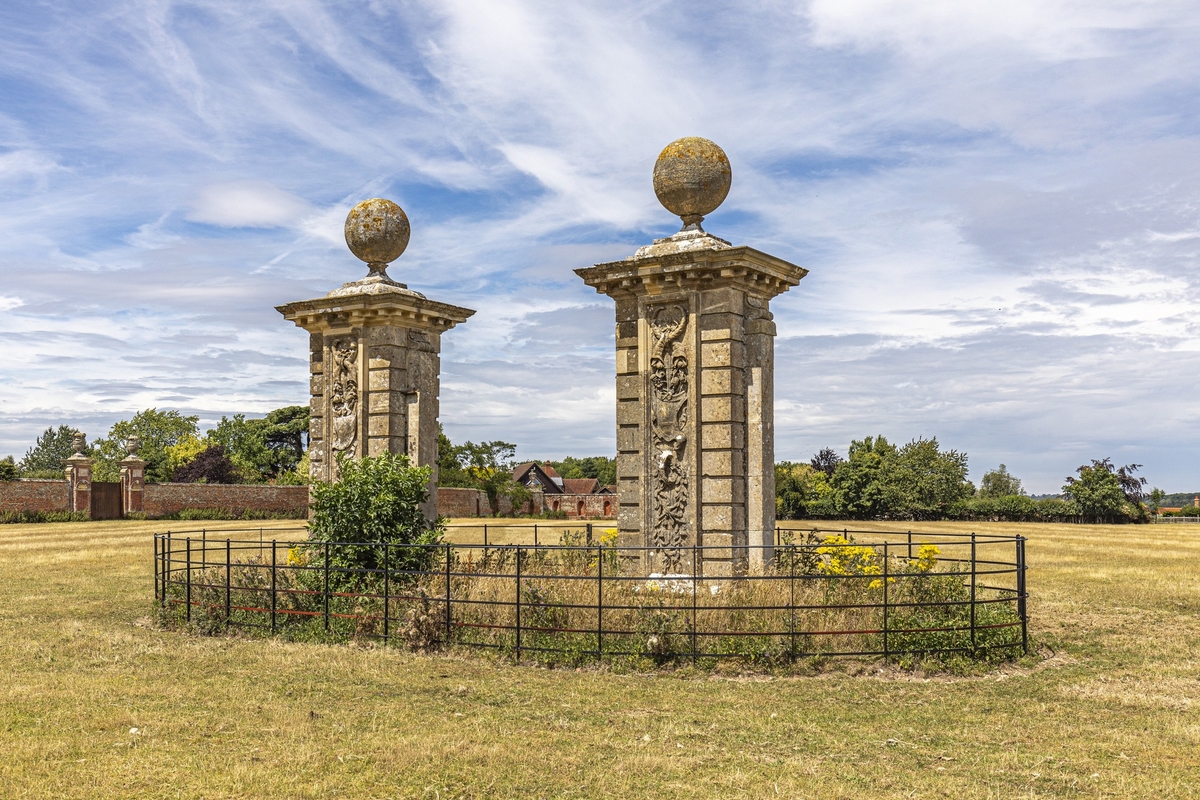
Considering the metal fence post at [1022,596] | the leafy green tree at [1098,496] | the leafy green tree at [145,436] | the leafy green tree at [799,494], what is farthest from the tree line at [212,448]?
the metal fence post at [1022,596]

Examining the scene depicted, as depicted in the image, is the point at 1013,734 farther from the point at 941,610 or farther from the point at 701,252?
the point at 701,252

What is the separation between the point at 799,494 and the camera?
59125mm

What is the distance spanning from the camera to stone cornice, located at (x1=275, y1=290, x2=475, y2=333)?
16.1 metres

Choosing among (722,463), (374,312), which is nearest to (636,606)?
(722,463)

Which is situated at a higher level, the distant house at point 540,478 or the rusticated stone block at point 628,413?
the rusticated stone block at point 628,413

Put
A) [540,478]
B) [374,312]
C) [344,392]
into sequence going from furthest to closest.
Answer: [540,478] → [344,392] → [374,312]

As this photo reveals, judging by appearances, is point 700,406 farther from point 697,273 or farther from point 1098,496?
point 1098,496

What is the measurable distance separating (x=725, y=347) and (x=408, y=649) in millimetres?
5362

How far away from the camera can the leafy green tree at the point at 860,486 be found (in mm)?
55469

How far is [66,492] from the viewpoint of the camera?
4506 cm

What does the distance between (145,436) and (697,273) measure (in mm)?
79533

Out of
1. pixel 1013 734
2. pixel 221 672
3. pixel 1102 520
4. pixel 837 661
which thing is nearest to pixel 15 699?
pixel 221 672

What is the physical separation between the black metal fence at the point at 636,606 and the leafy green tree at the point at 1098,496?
5197cm

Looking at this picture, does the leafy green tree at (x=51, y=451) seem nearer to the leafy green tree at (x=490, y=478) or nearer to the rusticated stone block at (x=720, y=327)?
the leafy green tree at (x=490, y=478)
